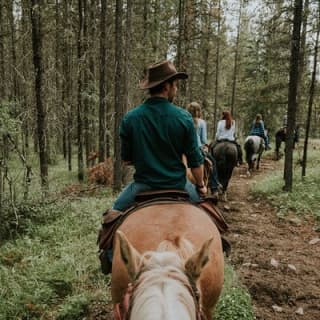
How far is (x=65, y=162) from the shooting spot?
25.0 m

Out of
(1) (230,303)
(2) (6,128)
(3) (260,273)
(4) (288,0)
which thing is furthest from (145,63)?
(1) (230,303)

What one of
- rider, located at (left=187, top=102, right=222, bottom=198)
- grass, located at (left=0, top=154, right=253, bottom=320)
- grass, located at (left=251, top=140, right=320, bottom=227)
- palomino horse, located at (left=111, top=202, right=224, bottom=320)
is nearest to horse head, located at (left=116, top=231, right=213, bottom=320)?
palomino horse, located at (left=111, top=202, right=224, bottom=320)

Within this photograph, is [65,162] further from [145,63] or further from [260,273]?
[260,273]

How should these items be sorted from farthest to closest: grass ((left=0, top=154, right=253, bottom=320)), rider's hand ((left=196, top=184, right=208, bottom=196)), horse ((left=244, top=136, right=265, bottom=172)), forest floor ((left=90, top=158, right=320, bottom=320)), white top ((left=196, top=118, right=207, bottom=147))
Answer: horse ((left=244, top=136, right=265, bottom=172))
white top ((left=196, top=118, right=207, bottom=147))
forest floor ((left=90, top=158, right=320, bottom=320))
grass ((left=0, top=154, right=253, bottom=320))
rider's hand ((left=196, top=184, right=208, bottom=196))

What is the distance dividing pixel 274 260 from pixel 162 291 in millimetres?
5766

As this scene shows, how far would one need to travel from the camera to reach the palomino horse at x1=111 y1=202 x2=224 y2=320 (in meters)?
1.59

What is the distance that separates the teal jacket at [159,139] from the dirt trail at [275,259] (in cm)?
275

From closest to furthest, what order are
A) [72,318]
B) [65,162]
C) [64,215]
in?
Result: [72,318]
[64,215]
[65,162]

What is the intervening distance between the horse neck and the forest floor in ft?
10.8

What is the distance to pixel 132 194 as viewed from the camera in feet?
12.2

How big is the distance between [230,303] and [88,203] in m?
5.80

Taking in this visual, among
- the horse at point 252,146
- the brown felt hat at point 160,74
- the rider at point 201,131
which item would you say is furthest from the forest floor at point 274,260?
the horse at point 252,146

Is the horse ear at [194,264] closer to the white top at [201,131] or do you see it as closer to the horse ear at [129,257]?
the horse ear at [129,257]

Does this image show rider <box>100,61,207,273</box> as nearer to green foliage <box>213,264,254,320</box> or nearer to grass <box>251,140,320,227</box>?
green foliage <box>213,264,254,320</box>
